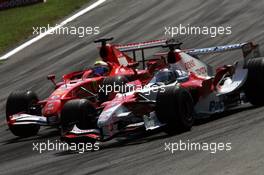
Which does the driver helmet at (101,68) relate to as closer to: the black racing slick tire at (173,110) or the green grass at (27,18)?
the black racing slick tire at (173,110)

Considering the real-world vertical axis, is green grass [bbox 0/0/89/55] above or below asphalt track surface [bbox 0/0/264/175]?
above

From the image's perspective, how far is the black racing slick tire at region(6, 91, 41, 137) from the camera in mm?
15828

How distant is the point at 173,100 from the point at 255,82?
2479mm

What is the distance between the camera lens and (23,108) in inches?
635

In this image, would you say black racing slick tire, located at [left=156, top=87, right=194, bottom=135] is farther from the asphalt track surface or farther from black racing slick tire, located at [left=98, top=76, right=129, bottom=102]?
black racing slick tire, located at [left=98, top=76, right=129, bottom=102]

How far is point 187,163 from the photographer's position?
9562 mm

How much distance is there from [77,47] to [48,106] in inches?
444

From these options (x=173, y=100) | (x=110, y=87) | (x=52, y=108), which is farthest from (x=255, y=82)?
(x=52, y=108)

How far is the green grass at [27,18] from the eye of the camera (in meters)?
29.3

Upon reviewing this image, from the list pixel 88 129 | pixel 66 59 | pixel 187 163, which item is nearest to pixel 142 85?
pixel 88 129

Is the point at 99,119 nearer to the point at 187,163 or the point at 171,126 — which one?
the point at 171,126

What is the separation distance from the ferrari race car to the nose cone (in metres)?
1.51

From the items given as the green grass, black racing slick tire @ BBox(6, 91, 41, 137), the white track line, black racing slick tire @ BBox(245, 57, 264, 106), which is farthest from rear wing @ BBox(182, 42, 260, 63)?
the green grass

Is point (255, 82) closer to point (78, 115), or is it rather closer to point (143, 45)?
point (143, 45)
